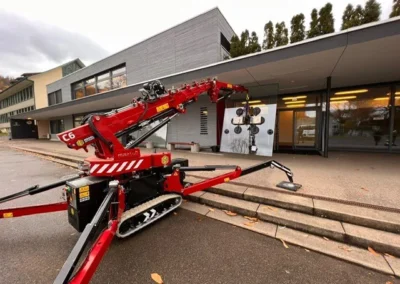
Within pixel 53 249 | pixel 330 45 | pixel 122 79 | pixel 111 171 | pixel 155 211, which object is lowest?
pixel 53 249

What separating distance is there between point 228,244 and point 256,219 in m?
0.81

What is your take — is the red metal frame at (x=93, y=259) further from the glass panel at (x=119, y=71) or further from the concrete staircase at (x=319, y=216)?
the glass panel at (x=119, y=71)

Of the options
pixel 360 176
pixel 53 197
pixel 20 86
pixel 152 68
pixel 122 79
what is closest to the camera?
pixel 53 197

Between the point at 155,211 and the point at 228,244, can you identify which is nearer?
the point at 228,244

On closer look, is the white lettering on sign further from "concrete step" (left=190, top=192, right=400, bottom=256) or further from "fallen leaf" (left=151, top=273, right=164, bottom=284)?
"concrete step" (left=190, top=192, right=400, bottom=256)

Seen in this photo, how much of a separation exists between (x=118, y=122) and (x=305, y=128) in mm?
8899

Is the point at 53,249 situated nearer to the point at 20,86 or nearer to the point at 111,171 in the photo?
the point at 111,171

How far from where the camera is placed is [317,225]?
2656 mm

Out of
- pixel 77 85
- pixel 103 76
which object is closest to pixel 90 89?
pixel 103 76

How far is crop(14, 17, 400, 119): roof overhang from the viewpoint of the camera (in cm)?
395

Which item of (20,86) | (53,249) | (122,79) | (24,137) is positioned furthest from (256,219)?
(20,86)

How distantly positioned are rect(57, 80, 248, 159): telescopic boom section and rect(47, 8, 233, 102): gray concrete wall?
7013 mm

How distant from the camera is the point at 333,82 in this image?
7.62 metres

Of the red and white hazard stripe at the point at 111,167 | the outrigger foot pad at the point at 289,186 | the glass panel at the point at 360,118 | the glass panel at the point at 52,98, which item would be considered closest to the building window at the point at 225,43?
the glass panel at the point at 360,118
